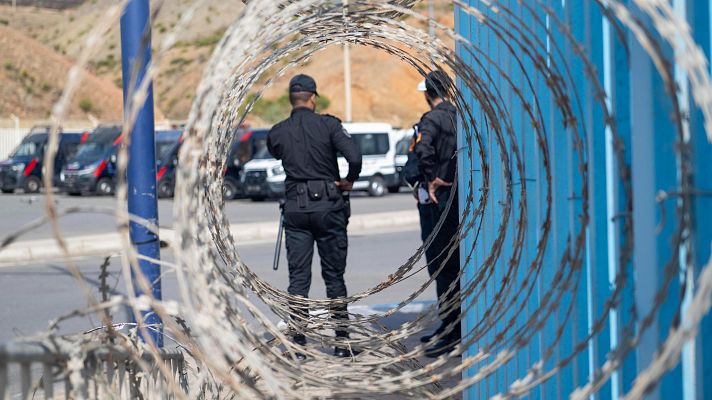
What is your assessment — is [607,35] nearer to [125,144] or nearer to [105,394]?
[125,144]

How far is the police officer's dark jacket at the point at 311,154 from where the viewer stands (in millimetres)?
7496

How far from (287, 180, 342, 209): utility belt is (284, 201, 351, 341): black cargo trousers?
8 centimetres

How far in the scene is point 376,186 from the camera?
30406mm

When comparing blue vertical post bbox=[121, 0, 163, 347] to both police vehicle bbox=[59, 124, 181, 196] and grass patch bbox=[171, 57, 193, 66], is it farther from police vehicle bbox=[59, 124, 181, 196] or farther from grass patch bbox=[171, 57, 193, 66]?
grass patch bbox=[171, 57, 193, 66]

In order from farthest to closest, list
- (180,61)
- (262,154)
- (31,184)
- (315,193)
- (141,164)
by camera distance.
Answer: (180,61) → (31,184) → (262,154) → (315,193) → (141,164)

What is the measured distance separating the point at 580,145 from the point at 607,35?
1.29 ft

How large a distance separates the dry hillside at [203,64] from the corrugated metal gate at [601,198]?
34.8 meters

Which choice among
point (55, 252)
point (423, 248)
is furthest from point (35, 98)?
point (423, 248)

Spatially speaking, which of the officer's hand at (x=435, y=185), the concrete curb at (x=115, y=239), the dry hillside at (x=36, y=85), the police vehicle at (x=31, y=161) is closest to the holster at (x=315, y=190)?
the officer's hand at (x=435, y=185)

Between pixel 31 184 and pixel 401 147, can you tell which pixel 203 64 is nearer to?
pixel 31 184

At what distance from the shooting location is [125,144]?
300 cm

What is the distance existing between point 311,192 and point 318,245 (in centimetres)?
39

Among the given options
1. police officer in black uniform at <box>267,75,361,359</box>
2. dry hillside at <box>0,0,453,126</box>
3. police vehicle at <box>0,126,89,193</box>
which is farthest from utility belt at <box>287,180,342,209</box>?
dry hillside at <box>0,0,453,126</box>

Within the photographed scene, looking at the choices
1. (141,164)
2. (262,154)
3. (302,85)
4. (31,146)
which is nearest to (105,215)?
(262,154)
